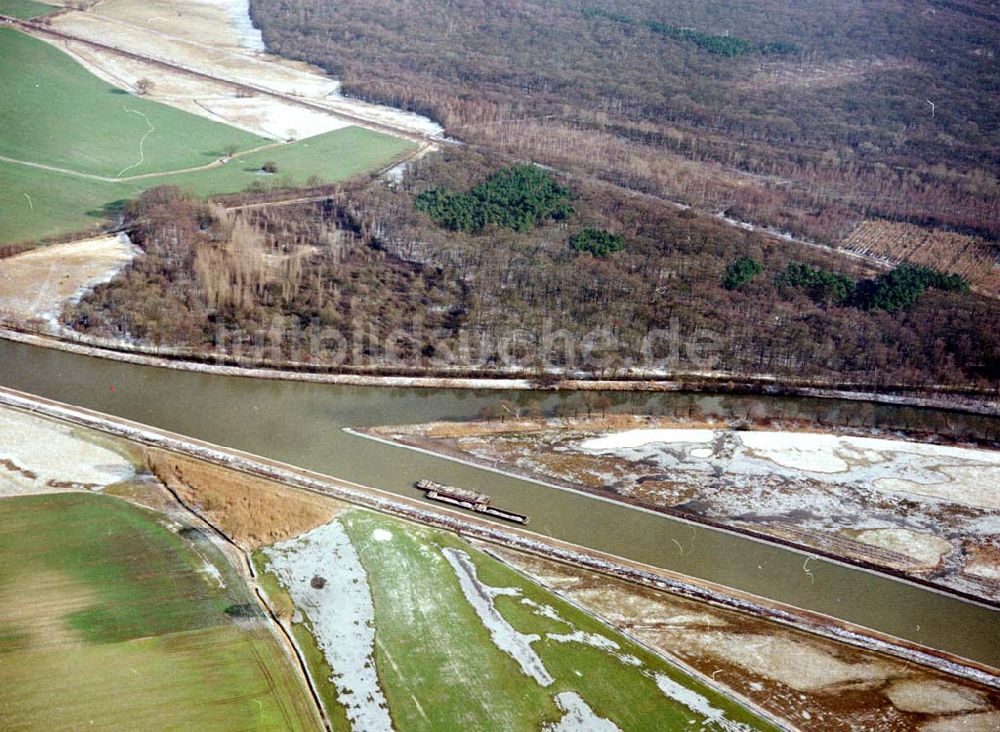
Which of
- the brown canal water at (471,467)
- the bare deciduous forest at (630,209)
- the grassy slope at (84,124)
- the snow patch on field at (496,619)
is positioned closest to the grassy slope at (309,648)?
the snow patch on field at (496,619)

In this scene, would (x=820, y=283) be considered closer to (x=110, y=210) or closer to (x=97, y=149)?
(x=110, y=210)

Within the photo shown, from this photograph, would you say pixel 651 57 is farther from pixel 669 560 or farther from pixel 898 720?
pixel 898 720

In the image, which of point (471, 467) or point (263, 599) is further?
point (471, 467)

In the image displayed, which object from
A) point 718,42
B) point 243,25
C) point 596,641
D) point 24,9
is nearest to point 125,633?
point 596,641

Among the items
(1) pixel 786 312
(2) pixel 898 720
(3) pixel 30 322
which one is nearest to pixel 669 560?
(2) pixel 898 720

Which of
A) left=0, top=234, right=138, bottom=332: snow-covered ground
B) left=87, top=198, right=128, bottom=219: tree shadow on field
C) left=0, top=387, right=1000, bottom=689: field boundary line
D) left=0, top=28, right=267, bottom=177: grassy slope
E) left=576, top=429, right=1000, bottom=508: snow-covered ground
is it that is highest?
left=0, top=28, right=267, bottom=177: grassy slope

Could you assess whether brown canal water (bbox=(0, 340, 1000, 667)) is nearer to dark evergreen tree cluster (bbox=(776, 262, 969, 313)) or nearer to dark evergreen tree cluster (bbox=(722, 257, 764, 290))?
dark evergreen tree cluster (bbox=(776, 262, 969, 313))

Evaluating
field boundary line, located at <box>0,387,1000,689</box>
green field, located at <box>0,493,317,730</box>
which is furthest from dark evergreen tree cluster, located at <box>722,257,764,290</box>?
green field, located at <box>0,493,317,730</box>
